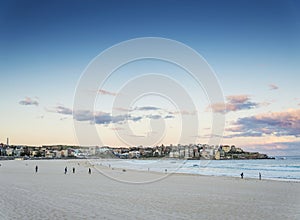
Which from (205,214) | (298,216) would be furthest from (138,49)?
(298,216)

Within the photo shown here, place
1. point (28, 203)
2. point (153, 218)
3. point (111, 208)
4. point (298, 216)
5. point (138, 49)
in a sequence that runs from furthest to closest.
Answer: point (138, 49), point (28, 203), point (111, 208), point (298, 216), point (153, 218)

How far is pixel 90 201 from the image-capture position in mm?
16500

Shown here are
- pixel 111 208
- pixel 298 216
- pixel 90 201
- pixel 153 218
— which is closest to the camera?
pixel 153 218

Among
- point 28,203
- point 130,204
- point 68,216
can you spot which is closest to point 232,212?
point 130,204

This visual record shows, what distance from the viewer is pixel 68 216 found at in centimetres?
1223

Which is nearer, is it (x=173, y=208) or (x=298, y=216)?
(x=298, y=216)

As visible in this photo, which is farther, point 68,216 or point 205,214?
point 205,214

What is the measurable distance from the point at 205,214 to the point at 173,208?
1.74 metres

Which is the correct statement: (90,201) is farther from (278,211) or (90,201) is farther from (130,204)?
(278,211)

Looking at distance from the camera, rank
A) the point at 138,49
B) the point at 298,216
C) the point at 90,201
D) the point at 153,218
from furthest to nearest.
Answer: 1. the point at 138,49
2. the point at 90,201
3. the point at 298,216
4. the point at 153,218

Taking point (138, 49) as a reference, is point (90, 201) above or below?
below

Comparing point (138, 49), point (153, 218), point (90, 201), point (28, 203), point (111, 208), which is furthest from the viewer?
point (138, 49)

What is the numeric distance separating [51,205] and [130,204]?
3540mm

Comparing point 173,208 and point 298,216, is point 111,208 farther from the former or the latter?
point 298,216
